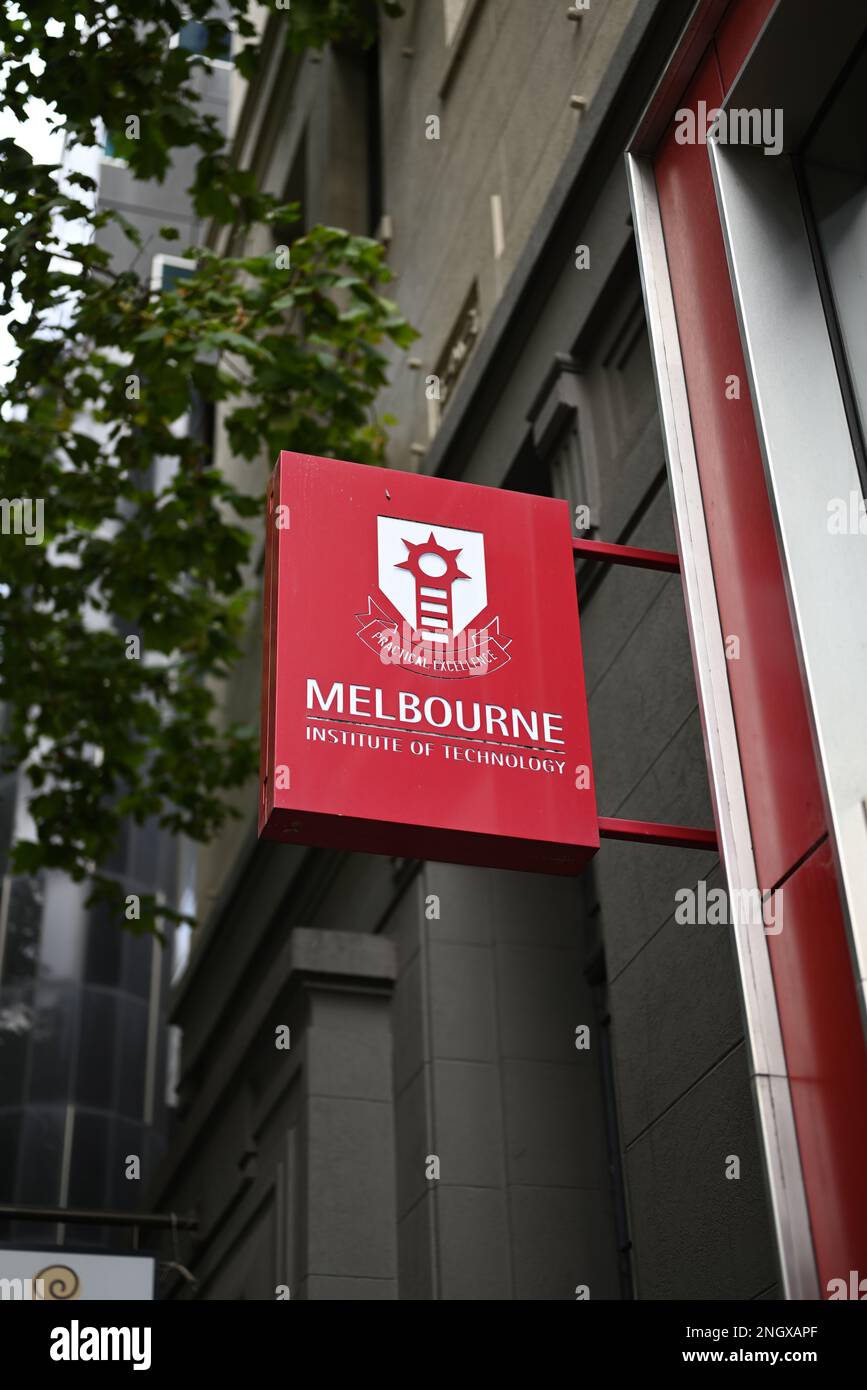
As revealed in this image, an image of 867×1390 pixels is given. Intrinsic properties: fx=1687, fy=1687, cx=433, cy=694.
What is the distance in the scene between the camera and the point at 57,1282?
1050 cm

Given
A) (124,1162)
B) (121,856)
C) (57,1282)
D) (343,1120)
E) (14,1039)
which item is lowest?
(57,1282)

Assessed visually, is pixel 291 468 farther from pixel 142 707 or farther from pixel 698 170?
pixel 142 707

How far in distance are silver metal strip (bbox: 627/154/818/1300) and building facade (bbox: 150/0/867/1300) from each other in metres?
0.01

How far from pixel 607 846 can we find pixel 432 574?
268cm

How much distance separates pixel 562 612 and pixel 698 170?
2275mm

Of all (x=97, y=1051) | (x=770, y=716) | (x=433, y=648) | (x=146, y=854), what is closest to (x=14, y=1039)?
(x=97, y=1051)

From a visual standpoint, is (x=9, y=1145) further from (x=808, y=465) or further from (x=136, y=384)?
(x=808, y=465)

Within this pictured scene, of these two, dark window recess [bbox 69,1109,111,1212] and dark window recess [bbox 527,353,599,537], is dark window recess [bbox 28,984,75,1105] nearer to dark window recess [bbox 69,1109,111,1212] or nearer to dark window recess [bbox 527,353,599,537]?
dark window recess [bbox 69,1109,111,1212]

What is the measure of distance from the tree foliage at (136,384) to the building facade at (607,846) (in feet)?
3.79

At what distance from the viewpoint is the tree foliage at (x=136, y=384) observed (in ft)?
38.9

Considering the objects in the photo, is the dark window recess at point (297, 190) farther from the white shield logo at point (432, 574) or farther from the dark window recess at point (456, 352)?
the white shield logo at point (432, 574)

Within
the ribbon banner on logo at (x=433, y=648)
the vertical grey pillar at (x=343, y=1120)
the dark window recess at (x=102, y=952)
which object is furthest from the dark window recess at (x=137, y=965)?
the ribbon banner on logo at (x=433, y=648)

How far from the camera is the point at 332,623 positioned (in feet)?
22.8
